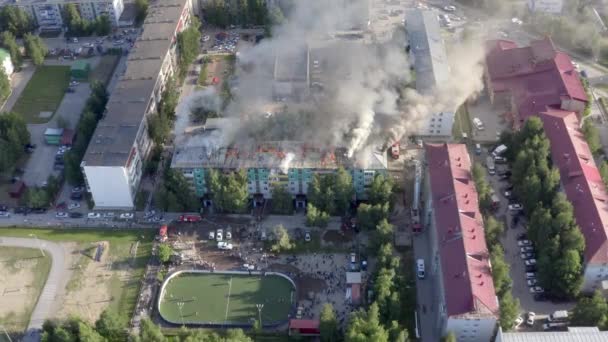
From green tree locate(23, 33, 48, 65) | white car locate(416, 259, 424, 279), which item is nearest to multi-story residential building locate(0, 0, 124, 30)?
green tree locate(23, 33, 48, 65)

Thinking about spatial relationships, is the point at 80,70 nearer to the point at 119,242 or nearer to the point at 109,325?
the point at 119,242

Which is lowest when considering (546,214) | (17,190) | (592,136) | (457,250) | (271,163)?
(17,190)

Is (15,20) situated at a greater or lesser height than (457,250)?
lesser

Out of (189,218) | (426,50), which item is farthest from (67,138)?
(426,50)

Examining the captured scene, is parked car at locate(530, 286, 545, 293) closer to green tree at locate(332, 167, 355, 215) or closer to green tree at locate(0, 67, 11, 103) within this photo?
green tree at locate(332, 167, 355, 215)

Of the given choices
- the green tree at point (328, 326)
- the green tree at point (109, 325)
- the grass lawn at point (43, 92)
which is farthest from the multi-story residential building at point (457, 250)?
the grass lawn at point (43, 92)

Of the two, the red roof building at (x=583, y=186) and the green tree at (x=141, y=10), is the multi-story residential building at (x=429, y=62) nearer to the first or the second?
the red roof building at (x=583, y=186)

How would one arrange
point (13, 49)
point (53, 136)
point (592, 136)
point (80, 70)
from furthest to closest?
point (13, 49) → point (80, 70) → point (53, 136) → point (592, 136)
